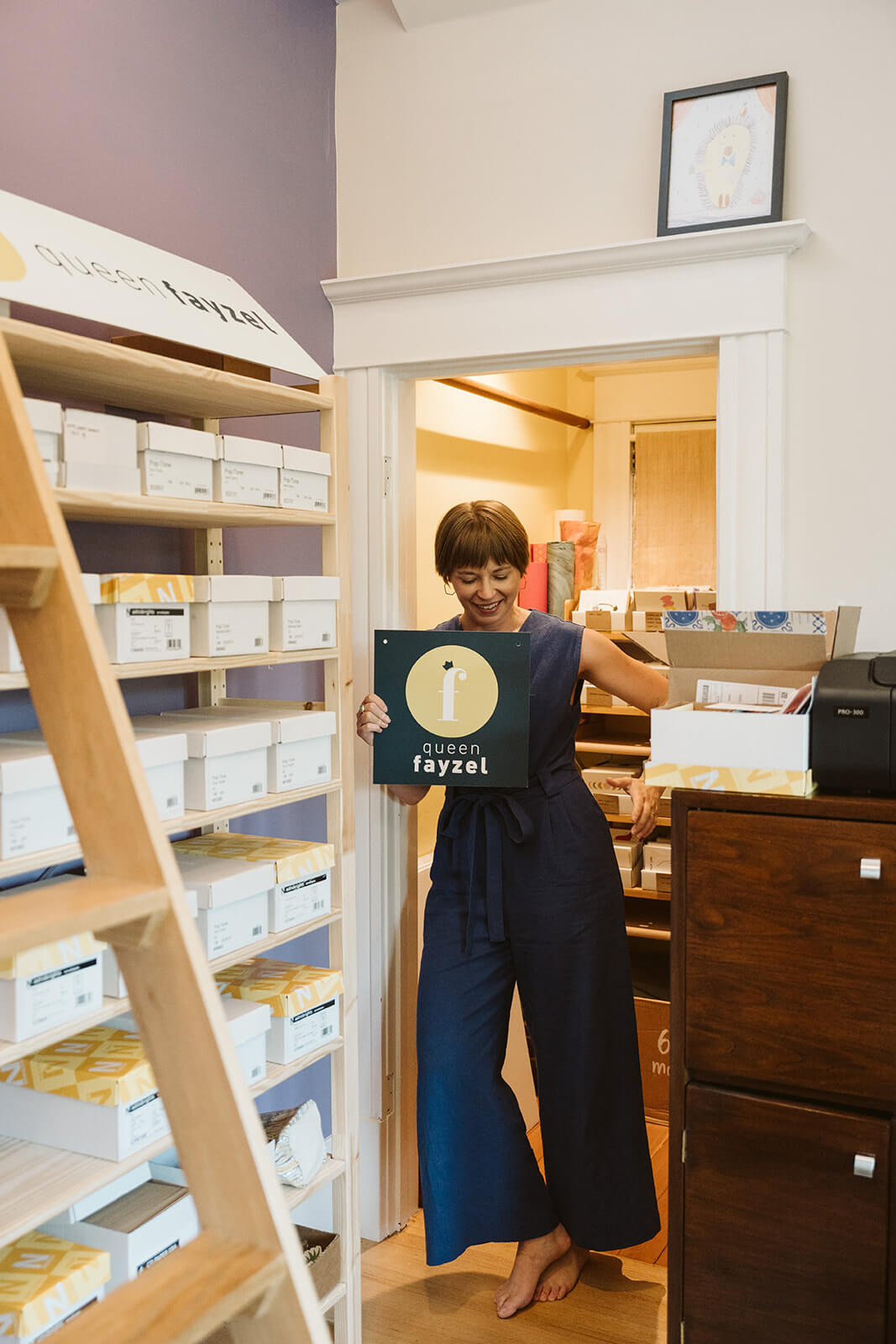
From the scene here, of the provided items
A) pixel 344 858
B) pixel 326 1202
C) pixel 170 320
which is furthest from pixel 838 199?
pixel 326 1202

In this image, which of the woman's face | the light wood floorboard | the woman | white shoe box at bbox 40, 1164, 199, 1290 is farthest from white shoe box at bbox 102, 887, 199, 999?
the light wood floorboard

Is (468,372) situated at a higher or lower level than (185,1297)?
higher

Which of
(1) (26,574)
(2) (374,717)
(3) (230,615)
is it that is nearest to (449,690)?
(2) (374,717)

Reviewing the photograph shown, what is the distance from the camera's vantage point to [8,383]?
35.2 inches

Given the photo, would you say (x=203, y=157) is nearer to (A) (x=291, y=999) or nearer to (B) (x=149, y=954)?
(A) (x=291, y=999)

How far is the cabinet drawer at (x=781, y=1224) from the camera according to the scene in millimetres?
1658

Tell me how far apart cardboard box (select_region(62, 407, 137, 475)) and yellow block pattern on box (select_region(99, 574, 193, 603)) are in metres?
0.15

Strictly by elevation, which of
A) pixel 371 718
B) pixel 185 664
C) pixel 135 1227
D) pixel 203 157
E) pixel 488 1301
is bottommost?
pixel 488 1301

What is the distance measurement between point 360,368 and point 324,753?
1.05 metres

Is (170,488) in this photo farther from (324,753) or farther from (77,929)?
(77,929)

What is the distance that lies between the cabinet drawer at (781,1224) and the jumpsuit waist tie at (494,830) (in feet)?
2.23

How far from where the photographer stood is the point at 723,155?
2.20m

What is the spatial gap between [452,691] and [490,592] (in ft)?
0.96

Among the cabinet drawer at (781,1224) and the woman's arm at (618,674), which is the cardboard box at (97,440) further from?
the cabinet drawer at (781,1224)
